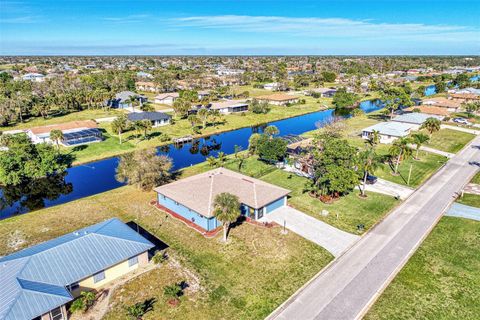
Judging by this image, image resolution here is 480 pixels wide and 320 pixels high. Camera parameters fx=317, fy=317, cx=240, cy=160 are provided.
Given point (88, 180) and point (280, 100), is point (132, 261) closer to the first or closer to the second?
point (88, 180)

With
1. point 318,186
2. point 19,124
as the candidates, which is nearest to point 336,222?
point 318,186

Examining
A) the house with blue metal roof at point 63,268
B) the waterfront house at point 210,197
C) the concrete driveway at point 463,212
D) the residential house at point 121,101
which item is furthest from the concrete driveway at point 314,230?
the residential house at point 121,101

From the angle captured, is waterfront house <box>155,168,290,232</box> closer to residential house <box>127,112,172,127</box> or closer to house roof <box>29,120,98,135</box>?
house roof <box>29,120,98,135</box>

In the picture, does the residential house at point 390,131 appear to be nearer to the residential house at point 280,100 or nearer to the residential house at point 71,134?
the residential house at point 280,100

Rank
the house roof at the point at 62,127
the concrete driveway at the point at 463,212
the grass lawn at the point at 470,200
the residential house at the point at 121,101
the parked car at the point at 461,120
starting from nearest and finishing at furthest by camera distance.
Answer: the concrete driveway at the point at 463,212 → the grass lawn at the point at 470,200 → the house roof at the point at 62,127 → the parked car at the point at 461,120 → the residential house at the point at 121,101

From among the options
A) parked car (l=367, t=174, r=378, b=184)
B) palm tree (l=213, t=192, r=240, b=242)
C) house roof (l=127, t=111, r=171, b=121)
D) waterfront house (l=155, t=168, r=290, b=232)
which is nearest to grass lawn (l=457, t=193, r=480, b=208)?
parked car (l=367, t=174, r=378, b=184)

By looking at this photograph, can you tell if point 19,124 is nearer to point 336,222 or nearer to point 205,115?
point 205,115

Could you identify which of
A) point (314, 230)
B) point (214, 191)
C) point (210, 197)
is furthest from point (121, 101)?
point (314, 230)
